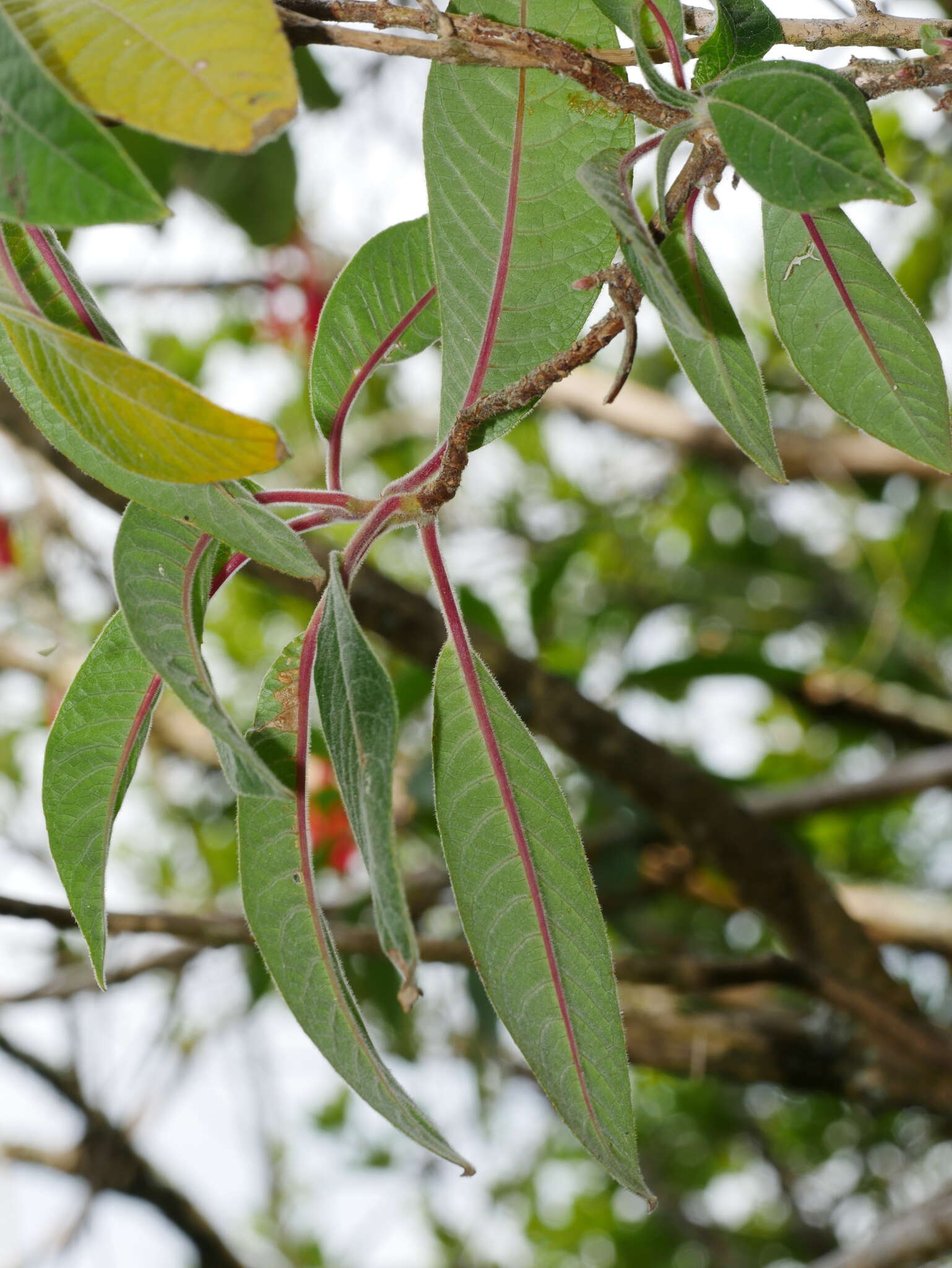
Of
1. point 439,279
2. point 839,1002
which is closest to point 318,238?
point 839,1002

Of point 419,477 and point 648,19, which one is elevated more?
point 648,19

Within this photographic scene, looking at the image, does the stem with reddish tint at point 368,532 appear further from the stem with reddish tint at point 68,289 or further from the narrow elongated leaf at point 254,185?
the narrow elongated leaf at point 254,185

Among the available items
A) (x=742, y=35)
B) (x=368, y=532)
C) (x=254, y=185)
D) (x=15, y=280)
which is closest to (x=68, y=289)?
(x=15, y=280)

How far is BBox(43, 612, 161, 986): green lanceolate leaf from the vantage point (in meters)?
0.41

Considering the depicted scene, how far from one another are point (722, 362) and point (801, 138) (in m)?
0.08

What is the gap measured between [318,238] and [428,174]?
1.80m

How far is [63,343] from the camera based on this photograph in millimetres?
303

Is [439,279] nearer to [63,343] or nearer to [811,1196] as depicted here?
[63,343]

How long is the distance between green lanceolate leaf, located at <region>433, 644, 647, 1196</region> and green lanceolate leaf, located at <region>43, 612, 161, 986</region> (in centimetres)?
11

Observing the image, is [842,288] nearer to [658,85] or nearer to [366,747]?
[658,85]

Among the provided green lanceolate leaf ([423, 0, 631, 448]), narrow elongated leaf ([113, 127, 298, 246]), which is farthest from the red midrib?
narrow elongated leaf ([113, 127, 298, 246])

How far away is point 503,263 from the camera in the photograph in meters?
0.40

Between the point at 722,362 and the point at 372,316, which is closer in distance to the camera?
the point at 722,362

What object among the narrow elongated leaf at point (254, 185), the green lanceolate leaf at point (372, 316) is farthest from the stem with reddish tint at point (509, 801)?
the narrow elongated leaf at point (254, 185)
